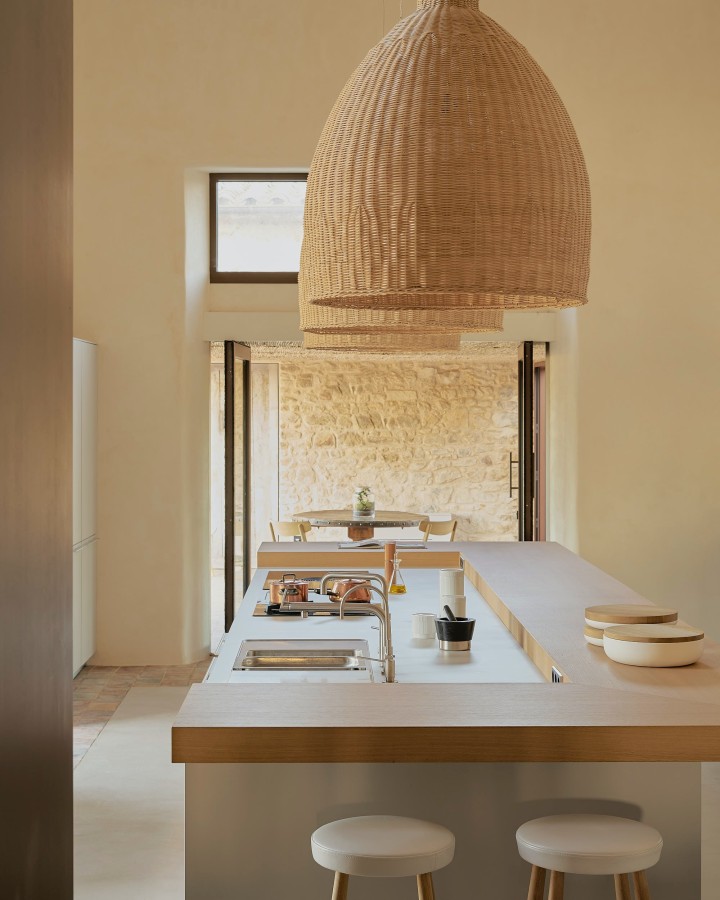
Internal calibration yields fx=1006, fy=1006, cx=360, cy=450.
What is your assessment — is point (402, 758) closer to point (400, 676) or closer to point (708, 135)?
point (400, 676)

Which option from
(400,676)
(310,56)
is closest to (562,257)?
(400,676)

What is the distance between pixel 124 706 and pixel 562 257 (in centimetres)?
497

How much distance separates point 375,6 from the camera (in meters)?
7.23

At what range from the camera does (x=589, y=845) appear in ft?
7.43

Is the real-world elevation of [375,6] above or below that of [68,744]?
above

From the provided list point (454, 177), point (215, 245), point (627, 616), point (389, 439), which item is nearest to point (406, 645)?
point (627, 616)

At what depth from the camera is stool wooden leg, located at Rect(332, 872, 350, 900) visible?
227 cm

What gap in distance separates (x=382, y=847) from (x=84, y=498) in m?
5.09

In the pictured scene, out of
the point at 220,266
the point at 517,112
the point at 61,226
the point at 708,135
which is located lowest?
the point at 61,226

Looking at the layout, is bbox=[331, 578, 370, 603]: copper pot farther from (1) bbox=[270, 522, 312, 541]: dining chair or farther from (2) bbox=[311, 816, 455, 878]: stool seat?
(1) bbox=[270, 522, 312, 541]: dining chair

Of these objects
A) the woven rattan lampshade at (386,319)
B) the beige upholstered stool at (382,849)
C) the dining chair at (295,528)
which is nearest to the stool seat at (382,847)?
the beige upholstered stool at (382,849)

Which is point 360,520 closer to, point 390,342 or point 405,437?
point 405,437

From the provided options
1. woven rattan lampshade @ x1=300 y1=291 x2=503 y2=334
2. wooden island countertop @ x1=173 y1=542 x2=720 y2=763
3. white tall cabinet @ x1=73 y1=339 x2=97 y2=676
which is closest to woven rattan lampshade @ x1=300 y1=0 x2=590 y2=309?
wooden island countertop @ x1=173 y1=542 x2=720 y2=763

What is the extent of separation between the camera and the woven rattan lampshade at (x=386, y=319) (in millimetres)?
3385
